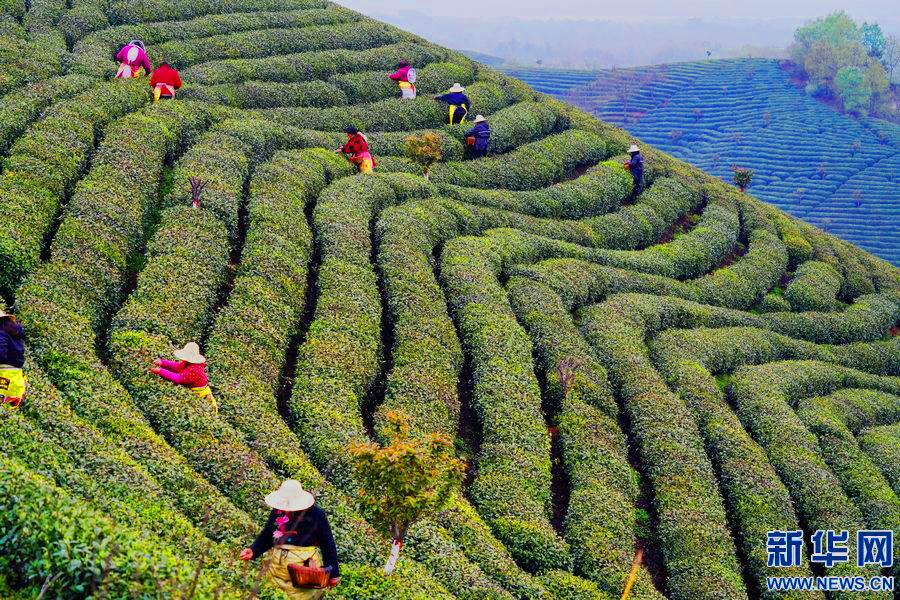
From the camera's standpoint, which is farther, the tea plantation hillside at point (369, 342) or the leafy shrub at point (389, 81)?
the leafy shrub at point (389, 81)

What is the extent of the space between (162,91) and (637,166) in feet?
69.5

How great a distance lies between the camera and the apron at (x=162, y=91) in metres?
27.8

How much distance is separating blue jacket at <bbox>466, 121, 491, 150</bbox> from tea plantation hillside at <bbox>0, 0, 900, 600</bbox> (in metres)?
0.72

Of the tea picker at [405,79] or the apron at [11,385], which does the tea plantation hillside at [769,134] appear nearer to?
the tea picker at [405,79]

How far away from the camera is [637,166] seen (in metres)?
38.7

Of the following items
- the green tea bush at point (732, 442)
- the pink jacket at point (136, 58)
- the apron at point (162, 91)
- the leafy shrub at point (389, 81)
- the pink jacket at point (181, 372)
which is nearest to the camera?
the pink jacket at point (181, 372)

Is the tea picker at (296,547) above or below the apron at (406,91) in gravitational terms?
below

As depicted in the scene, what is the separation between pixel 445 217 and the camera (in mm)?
28625

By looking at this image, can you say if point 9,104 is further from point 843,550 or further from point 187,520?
point 843,550

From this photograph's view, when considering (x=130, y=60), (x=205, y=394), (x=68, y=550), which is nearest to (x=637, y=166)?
(x=130, y=60)

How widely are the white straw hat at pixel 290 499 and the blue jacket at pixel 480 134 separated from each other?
25.9m

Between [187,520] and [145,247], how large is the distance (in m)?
10.5

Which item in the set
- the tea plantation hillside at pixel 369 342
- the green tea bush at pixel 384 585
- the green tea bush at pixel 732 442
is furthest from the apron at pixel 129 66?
the green tea bush at pixel 384 585

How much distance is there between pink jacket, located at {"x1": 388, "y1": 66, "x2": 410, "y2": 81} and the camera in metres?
36.5
